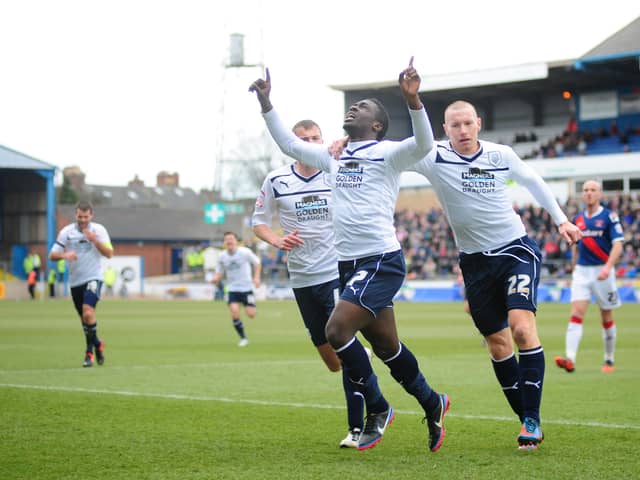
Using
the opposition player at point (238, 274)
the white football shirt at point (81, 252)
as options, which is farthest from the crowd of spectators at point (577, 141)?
the white football shirt at point (81, 252)

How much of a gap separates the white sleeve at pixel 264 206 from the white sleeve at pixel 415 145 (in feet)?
5.66

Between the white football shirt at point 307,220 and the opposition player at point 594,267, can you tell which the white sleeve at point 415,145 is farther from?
the opposition player at point 594,267

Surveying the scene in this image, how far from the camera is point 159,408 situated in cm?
955

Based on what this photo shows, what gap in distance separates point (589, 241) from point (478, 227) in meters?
6.62

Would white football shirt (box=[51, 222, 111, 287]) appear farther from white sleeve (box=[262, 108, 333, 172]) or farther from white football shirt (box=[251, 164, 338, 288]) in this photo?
white sleeve (box=[262, 108, 333, 172])

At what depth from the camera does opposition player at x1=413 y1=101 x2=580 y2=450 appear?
7.44m

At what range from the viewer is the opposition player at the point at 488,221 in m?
7.44

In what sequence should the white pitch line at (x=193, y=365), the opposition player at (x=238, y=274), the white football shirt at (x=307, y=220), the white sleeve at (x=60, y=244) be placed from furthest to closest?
the opposition player at (x=238, y=274)
the white sleeve at (x=60, y=244)
the white pitch line at (x=193, y=365)
the white football shirt at (x=307, y=220)

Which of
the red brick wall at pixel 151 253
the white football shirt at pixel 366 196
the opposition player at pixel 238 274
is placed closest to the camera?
the white football shirt at pixel 366 196

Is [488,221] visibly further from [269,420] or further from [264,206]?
[269,420]

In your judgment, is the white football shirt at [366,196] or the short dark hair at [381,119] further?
the short dark hair at [381,119]

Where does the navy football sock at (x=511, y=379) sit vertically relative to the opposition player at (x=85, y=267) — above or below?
below

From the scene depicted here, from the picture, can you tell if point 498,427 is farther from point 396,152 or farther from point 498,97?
point 498,97

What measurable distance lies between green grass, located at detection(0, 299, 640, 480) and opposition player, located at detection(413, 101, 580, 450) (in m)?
0.82
